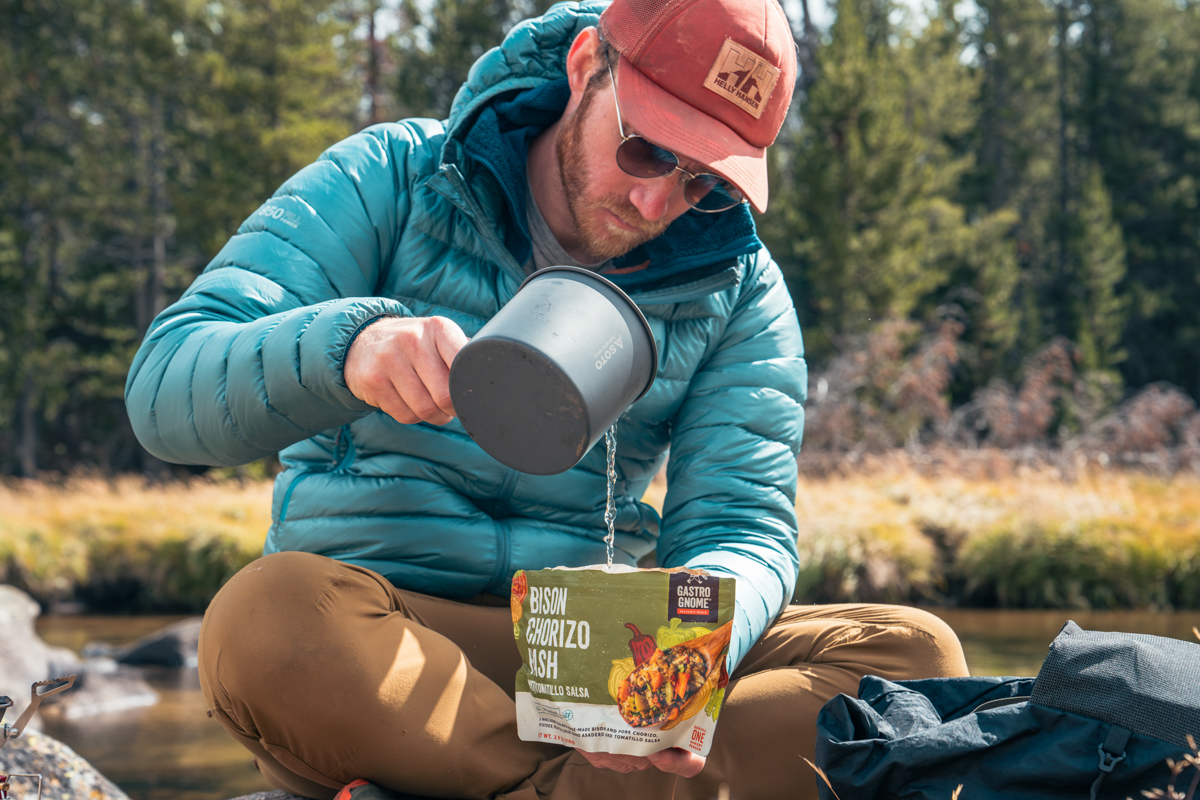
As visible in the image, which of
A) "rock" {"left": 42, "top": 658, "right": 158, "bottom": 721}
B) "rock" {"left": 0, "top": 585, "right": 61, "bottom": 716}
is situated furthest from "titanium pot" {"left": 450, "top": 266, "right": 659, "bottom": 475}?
"rock" {"left": 42, "top": 658, "right": 158, "bottom": 721}

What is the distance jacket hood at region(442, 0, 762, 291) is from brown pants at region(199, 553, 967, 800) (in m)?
0.73

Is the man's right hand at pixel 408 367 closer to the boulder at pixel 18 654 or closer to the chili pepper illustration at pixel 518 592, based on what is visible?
the chili pepper illustration at pixel 518 592

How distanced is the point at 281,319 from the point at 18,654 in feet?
15.5

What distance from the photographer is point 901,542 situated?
748cm

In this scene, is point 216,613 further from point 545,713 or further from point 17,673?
point 17,673

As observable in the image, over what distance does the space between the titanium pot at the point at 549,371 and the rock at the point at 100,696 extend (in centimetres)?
491

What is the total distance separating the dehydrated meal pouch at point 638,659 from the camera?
1407 millimetres

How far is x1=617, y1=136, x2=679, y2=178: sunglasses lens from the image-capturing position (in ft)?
5.69

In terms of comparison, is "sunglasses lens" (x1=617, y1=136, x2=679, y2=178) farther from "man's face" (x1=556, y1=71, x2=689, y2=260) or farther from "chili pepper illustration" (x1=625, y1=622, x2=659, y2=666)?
"chili pepper illustration" (x1=625, y1=622, x2=659, y2=666)

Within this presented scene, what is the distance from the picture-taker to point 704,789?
5.32 ft

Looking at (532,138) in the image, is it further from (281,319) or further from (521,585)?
(521,585)

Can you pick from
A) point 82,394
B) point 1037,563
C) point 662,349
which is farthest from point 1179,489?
point 82,394

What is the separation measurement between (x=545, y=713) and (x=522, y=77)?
1.22m

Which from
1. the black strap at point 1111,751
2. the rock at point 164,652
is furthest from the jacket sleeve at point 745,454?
the rock at point 164,652
